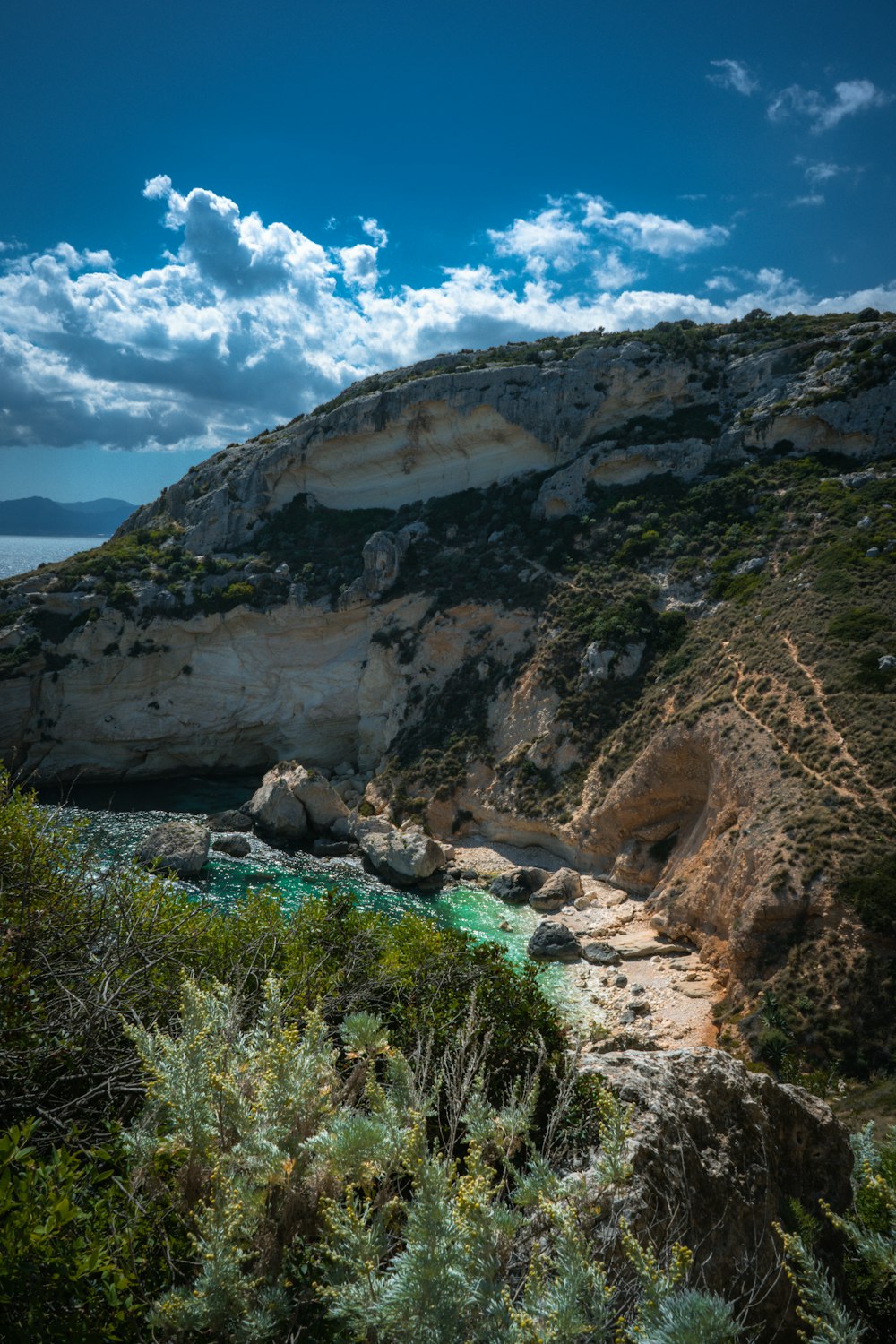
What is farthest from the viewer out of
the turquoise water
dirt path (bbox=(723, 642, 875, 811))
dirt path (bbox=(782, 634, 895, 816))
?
the turquoise water

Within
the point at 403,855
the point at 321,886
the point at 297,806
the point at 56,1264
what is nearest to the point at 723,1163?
the point at 56,1264

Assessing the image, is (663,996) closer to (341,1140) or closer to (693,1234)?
(693,1234)

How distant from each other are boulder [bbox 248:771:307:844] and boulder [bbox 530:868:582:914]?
12.6 meters

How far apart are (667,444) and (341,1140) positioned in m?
47.3

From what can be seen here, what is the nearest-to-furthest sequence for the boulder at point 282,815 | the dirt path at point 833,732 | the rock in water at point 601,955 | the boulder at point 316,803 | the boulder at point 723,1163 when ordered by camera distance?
1. the boulder at point 723,1163
2. the dirt path at point 833,732
3. the rock in water at point 601,955
4. the boulder at point 282,815
5. the boulder at point 316,803

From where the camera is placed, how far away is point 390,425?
52062 millimetres

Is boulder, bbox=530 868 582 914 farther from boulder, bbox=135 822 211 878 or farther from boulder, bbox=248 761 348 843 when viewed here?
boulder, bbox=135 822 211 878

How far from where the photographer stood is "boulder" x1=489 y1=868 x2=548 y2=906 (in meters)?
30.7

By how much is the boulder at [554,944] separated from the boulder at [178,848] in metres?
14.9

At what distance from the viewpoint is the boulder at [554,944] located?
84.6ft

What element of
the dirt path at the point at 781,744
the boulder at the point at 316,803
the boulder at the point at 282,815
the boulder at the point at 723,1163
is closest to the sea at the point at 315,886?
the boulder at the point at 282,815

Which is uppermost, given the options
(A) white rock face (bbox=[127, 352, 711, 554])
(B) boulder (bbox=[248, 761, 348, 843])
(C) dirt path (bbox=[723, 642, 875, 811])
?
(A) white rock face (bbox=[127, 352, 711, 554])

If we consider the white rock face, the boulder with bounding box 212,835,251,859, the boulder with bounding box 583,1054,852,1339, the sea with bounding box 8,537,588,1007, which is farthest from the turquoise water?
the white rock face

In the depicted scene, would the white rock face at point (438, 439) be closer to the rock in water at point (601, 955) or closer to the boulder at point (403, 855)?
the boulder at point (403, 855)
